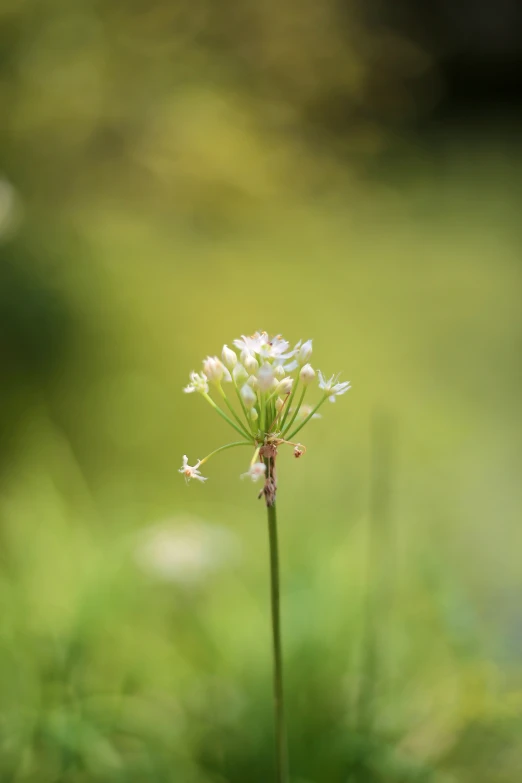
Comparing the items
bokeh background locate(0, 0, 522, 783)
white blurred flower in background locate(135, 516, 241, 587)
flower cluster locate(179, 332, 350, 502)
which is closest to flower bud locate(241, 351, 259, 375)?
flower cluster locate(179, 332, 350, 502)

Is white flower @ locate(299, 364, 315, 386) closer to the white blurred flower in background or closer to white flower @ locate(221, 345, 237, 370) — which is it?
white flower @ locate(221, 345, 237, 370)

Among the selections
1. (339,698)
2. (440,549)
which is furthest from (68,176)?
(339,698)

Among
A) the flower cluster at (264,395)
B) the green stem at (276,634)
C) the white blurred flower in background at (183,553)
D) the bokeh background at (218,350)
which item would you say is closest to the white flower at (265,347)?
the flower cluster at (264,395)

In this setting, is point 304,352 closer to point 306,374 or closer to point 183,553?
point 306,374

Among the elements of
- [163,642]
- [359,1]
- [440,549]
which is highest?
[359,1]

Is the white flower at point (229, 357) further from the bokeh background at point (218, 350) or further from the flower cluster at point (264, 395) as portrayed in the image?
the bokeh background at point (218, 350)

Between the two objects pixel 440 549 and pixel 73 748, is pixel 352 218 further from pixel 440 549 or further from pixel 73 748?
pixel 73 748

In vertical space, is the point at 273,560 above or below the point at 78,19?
below
